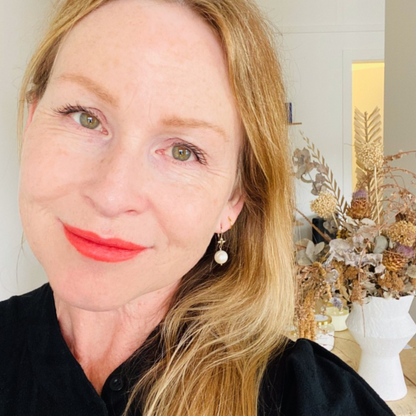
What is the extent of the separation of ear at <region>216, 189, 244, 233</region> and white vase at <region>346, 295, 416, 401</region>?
1.48 ft

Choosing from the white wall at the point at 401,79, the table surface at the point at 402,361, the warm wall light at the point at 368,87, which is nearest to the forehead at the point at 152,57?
the table surface at the point at 402,361

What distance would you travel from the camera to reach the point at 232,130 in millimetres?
781

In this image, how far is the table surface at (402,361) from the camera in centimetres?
115

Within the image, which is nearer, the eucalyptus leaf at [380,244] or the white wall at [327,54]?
the eucalyptus leaf at [380,244]

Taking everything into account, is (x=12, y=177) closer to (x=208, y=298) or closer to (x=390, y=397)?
(x=208, y=298)

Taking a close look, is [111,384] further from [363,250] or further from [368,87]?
[368,87]

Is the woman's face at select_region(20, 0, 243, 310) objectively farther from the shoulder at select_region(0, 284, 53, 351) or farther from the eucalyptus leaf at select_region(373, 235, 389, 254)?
the eucalyptus leaf at select_region(373, 235, 389, 254)

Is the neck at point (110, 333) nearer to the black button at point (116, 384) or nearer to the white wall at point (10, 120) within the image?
the black button at point (116, 384)

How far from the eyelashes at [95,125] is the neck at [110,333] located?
0.28m

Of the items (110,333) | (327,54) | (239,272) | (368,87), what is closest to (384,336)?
(239,272)

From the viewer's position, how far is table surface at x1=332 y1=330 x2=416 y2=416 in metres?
1.15

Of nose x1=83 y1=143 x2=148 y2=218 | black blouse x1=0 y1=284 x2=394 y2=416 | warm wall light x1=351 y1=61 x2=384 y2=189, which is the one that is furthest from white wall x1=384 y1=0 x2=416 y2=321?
warm wall light x1=351 y1=61 x2=384 y2=189

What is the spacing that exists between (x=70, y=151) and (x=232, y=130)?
0.25 m

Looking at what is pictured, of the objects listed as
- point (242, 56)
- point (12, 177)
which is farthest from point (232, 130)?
point (12, 177)
